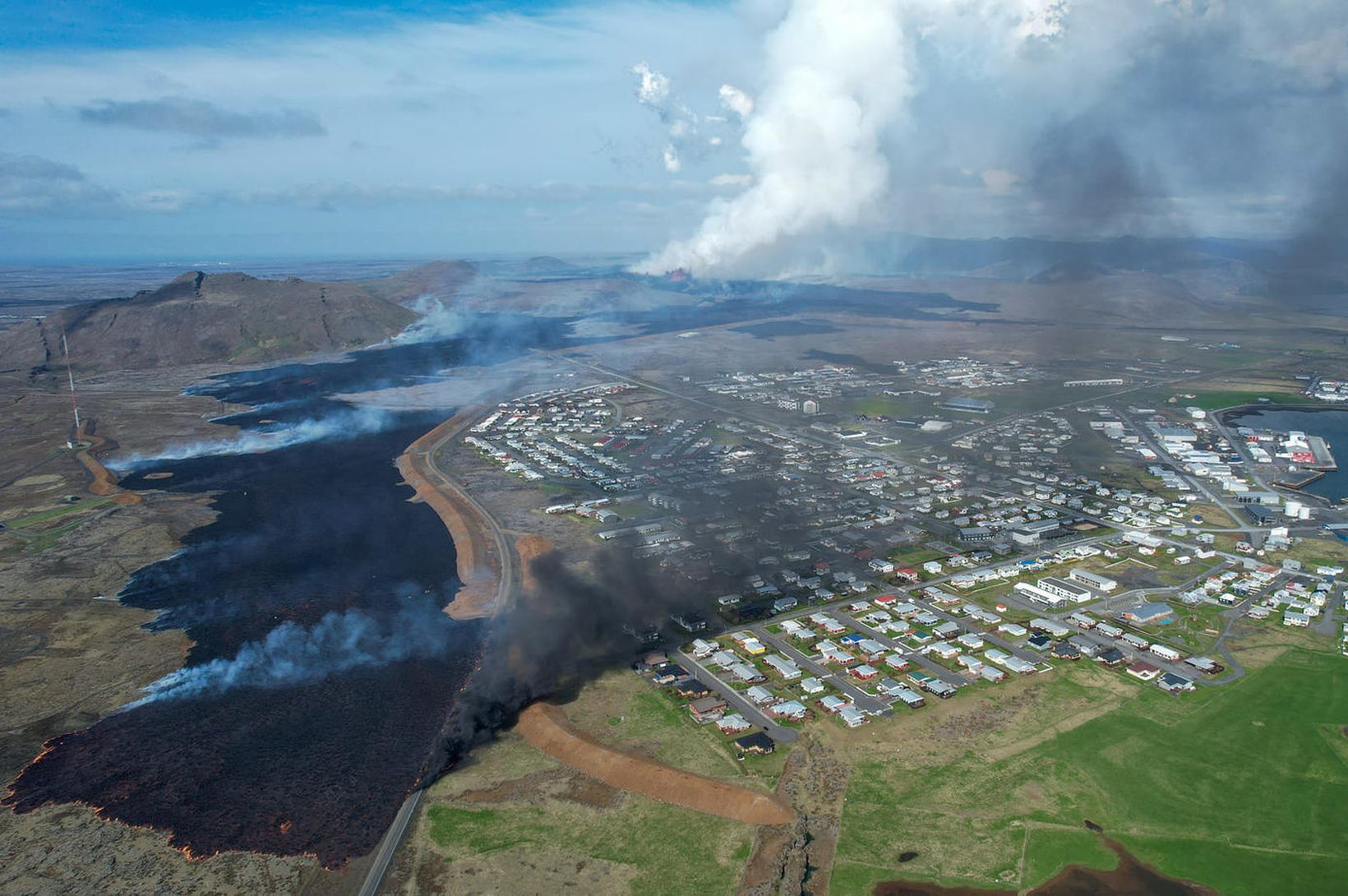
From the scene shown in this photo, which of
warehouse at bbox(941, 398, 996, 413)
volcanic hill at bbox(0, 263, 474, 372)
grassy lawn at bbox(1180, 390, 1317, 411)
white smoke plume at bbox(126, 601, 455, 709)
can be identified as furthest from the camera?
volcanic hill at bbox(0, 263, 474, 372)

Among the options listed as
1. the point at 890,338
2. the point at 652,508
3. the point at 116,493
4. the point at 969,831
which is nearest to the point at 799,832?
the point at 969,831

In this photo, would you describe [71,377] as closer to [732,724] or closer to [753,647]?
[753,647]

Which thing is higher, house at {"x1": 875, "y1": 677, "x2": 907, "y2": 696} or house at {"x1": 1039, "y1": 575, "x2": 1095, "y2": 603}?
house at {"x1": 1039, "y1": 575, "x2": 1095, "y2": 603}

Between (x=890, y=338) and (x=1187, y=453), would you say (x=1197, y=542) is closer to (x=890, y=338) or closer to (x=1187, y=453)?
(x=1187, y=453)

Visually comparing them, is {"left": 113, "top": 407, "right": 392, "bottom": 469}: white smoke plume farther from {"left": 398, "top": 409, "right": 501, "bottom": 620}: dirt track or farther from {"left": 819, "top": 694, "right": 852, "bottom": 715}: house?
{"left": 819, "top": 694, "right": 852, "bottom": 715}: house

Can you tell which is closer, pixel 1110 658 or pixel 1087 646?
pixel 1110 658

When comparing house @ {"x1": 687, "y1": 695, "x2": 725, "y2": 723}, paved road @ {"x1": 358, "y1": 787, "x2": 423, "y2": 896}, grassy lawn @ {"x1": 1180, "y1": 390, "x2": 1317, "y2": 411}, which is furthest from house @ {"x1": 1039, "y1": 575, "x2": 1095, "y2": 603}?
grassy lawn @ {"x1": 1180, "y1": 390, "x2": 1317, "y2": 411}

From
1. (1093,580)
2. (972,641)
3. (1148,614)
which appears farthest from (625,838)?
(1093,580)
